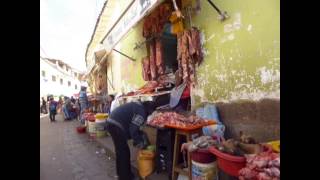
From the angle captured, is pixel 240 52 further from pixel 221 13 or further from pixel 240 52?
pixel 221 13

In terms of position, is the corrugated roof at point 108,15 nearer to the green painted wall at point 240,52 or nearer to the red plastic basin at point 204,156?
the green painted wall at point 240,52

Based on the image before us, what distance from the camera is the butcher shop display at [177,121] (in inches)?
177

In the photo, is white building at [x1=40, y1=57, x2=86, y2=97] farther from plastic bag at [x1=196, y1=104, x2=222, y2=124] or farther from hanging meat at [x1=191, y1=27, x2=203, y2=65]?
plastic bag at [x1=196, y1=104, x2=222, y2=124]

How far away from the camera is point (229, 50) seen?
4734 mm

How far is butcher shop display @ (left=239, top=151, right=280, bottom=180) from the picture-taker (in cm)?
253

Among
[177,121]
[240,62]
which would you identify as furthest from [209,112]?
[240,62]

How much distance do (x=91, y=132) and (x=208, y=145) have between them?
8096 mm

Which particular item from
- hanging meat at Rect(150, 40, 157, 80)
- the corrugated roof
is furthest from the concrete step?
the corrugated roof

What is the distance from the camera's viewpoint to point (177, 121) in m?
4.75

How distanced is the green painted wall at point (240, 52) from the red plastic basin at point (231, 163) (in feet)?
4.38

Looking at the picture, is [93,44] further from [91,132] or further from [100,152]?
[100,152]

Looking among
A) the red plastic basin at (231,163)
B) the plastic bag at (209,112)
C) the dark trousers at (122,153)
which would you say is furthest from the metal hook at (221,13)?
the dark trousers at (122,153)

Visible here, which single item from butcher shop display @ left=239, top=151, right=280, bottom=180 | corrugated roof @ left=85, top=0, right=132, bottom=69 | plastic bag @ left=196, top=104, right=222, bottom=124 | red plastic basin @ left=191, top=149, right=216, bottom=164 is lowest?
red plastic basin @ left=191, top=149, right=216, bottom=164

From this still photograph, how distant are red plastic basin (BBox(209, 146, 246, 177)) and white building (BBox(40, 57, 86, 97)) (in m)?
33.1
